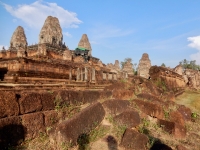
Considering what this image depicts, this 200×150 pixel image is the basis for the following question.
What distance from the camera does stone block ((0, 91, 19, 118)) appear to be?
2484mm

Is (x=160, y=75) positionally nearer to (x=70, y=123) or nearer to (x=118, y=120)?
(x=118, y=120)

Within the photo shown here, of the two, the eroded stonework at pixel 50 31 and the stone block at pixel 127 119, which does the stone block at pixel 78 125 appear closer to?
the stone block at pixel 127 119

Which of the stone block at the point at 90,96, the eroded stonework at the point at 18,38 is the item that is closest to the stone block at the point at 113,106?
the stone block at the point at 90,96

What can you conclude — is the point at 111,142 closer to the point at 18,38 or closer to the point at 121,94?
the point at 121,94

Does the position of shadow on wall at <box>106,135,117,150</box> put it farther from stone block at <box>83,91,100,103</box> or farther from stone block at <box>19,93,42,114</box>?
stone block at <box>19,93,42,114</box>

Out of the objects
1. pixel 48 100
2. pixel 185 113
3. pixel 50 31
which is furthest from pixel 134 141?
pixel 50 31

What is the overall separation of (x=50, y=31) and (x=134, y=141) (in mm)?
32536

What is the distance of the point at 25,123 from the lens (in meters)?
2.71

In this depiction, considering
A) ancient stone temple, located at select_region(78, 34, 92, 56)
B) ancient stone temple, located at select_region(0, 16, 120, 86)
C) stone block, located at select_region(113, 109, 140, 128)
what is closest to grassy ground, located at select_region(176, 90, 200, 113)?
ancient stone temple, located at select_region(0, 16, 120, 86)

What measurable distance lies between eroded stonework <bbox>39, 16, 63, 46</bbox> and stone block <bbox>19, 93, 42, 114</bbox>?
31.1 metres

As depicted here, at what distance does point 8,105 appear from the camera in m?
2.56

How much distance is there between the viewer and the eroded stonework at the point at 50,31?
32.4 meters

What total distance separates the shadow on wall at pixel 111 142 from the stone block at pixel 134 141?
0.16 meters

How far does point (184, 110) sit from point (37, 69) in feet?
24.2
